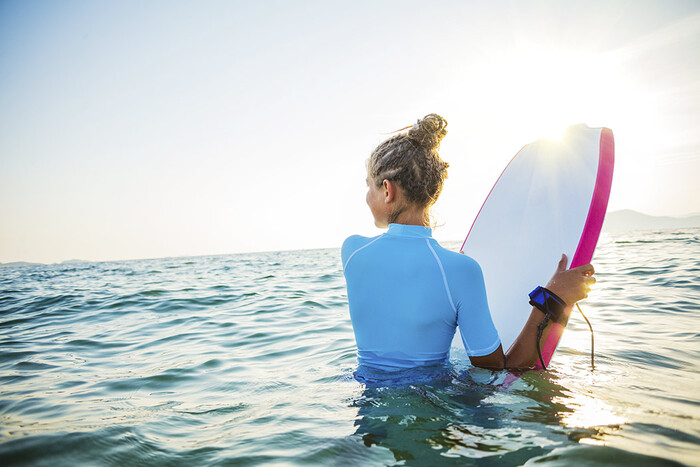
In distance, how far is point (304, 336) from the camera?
444 cm

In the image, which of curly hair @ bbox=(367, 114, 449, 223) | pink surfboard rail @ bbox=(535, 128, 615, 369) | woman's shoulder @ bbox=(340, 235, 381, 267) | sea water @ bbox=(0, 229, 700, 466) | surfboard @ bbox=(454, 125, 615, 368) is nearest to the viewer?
sea water @ bbox=(0, 229, 700, 466)

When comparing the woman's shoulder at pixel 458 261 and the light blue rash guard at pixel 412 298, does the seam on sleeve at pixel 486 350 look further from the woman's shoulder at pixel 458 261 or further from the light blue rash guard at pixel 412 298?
the woman's shoulder at pixel 458 261

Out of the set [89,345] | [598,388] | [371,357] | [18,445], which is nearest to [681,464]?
[598,388]

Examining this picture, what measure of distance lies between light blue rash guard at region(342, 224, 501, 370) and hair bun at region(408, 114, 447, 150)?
40 centimetres

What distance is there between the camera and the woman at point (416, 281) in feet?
5.74

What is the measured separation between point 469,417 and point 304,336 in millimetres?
2840

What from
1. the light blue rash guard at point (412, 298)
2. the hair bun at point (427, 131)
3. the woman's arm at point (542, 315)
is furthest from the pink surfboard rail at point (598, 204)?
the hair bun at point (427, 131)

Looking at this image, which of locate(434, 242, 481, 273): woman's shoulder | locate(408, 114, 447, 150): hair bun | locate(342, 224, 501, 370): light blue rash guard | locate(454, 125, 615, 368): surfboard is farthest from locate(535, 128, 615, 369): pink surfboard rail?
locate(408, 114, 447, 150): hair bun

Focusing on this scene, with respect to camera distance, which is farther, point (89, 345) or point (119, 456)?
point (89, 345)

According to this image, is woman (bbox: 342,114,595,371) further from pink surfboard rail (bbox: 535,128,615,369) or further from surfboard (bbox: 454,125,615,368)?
surfboard (bbox: 454,125,615,368)

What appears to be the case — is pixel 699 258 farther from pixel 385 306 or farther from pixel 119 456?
pixel 119 456

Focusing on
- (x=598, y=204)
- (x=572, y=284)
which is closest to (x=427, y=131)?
(x=572, y=284)

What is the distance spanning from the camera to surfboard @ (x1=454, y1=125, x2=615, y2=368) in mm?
2541

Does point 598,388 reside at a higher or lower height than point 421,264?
lower
